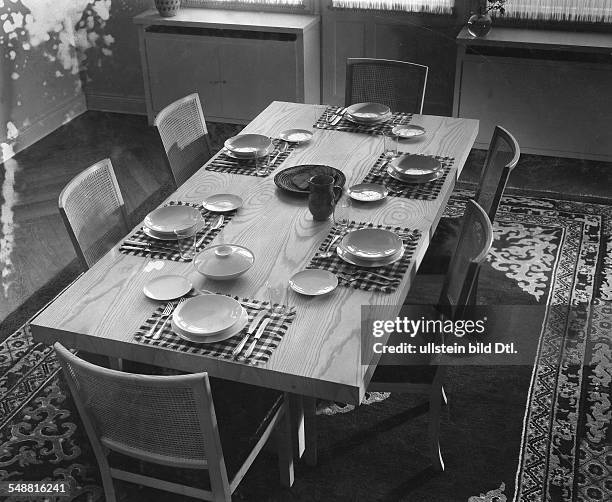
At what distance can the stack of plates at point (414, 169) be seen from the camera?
2.58 meters

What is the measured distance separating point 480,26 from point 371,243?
2.36 metres

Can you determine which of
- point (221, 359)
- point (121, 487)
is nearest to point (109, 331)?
point (221, 359)

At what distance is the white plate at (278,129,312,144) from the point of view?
115 inches

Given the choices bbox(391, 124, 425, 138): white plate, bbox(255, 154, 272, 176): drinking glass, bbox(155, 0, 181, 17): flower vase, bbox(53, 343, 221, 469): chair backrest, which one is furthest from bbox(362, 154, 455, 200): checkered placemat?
bbox(155, 0, 181, 17): flower vase

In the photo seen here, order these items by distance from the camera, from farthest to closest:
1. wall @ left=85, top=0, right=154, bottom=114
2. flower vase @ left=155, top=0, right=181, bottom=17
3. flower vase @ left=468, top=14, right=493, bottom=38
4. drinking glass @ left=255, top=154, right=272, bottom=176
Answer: wall @ left=85, top=0, right=154, bottom=114 → flower vase @ left=155, top=0, right=181, bottom=17 → flower vase @ left=468, top=14, right=493, bottom=38 → drinking glass @ left=255, top=154, right=272, bottom=176

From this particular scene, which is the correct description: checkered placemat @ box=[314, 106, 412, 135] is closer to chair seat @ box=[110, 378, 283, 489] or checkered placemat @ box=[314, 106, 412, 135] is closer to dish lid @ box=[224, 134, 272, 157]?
dish lid @ box=[224, 134, 272, 157]

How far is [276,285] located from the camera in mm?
2104

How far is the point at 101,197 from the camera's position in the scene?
8.18 feet

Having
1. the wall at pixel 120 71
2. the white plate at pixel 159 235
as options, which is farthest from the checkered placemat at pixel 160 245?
the wall at pixel 120 71

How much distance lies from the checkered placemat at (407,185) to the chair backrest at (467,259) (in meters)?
0.32

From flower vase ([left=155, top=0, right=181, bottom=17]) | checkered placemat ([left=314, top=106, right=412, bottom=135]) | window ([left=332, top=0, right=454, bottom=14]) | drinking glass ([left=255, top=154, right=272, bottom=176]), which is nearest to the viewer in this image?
drinking glass ([left=255, top=154, right=272, bottom=176])

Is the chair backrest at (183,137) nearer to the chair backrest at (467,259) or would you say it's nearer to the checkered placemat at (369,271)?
the checkered placemat at (369,271)

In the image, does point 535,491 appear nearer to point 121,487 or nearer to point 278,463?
point 278,463

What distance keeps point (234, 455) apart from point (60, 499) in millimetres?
695
